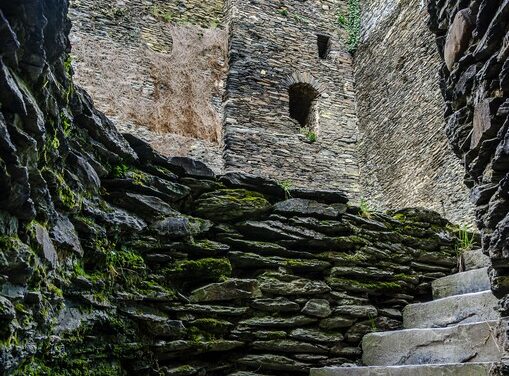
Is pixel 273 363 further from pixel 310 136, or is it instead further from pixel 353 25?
pixel 353 25

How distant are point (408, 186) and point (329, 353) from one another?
4.80 meters

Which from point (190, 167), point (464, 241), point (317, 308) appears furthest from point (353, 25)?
point (317, 308)

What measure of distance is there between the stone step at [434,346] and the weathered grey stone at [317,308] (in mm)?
293

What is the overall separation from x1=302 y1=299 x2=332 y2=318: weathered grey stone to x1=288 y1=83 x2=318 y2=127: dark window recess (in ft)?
20.0

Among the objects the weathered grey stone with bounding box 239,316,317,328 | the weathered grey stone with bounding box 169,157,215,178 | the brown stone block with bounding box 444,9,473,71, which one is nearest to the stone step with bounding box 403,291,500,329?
the weathered grey stone with bounding box 239,316,317,328

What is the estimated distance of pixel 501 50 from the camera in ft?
4.90

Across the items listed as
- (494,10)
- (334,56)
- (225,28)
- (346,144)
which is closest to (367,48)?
(334,56)

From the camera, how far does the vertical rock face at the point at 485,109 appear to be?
1.49 m

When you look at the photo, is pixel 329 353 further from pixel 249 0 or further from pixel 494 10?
pixel 249 0

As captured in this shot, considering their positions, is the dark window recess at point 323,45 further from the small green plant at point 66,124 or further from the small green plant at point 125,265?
the small green plant at point 66,124

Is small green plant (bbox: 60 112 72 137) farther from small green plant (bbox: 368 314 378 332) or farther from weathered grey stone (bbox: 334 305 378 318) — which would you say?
small green plant (bbox: 368 314 378 332)

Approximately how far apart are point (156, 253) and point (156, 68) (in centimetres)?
583

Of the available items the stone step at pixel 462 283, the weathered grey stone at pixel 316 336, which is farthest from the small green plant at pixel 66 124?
the stone step at pixel 462 283

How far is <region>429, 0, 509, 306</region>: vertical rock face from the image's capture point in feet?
4.90
